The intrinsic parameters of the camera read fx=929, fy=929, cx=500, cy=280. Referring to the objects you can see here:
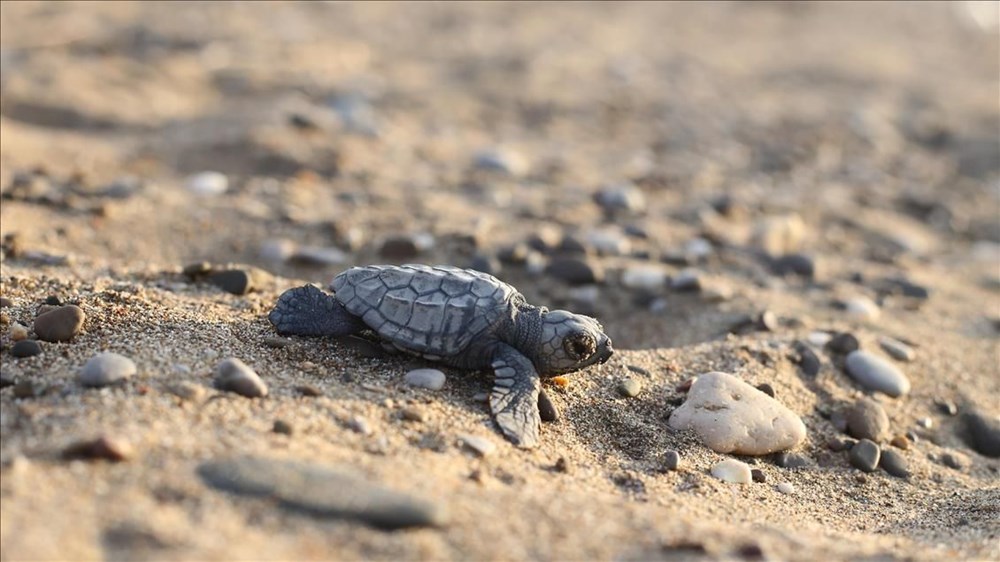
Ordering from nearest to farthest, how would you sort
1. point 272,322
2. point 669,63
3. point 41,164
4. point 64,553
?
point 64,553 < point 272,322 < point 41,164 < point 669,63

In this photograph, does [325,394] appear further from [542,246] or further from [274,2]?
[274,2]

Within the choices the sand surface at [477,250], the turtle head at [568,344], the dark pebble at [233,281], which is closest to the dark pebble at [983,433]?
the sand surface at [477,250]

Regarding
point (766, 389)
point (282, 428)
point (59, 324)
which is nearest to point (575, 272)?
point (766, 389)

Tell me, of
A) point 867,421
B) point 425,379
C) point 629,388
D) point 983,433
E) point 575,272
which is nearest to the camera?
point 425,379

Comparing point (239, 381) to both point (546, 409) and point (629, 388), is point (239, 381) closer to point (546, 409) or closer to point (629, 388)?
point (546, 409)

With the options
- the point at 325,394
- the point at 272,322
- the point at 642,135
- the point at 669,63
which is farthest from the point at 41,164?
the point at 669,63

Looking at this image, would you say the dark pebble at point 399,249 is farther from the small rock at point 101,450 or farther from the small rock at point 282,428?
the small rock at point 101,450

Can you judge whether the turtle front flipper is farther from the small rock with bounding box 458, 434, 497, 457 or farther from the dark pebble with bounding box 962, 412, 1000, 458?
the dark pebble with bounding box 962, 412, 1000, 458
